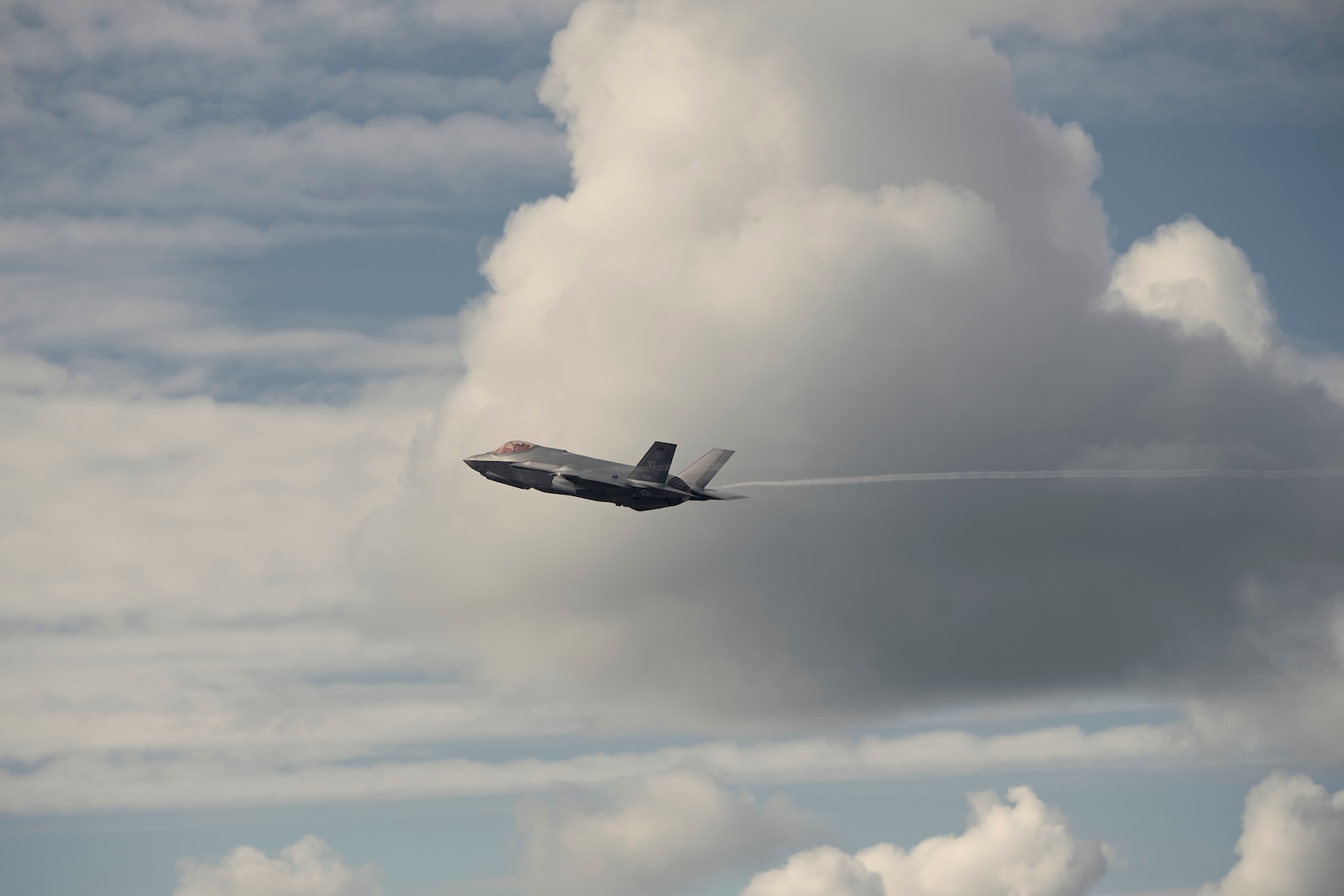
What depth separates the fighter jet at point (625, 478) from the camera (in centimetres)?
13575

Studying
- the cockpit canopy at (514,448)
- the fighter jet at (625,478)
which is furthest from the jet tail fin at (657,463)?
the cockpit canopy at (514,448)

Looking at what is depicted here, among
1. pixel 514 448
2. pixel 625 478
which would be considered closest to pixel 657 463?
pixel 625 478

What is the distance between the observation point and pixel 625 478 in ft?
449

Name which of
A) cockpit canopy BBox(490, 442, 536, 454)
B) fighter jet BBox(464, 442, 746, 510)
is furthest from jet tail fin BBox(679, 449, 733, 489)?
cockpit canopy BBox(490, 442, 536, 454)

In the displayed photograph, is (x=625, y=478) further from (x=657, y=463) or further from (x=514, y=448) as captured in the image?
(x=514, y=448)

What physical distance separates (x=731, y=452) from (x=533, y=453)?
22523 mm

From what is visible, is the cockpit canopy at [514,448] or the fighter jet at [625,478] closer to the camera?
the fighter jet at [625,478]

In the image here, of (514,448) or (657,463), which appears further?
(514,448)

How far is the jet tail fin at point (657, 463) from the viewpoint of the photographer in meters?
136

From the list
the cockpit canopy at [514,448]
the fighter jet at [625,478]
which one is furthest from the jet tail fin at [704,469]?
the cockpit canopy at [514,448]

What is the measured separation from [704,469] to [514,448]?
2391 centimetres

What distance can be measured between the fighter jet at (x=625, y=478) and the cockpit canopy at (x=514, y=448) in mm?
1617

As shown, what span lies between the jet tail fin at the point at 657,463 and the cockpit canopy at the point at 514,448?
18.7m

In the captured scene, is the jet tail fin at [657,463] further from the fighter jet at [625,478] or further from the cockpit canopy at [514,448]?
the cockpit canopy at [514,448]
